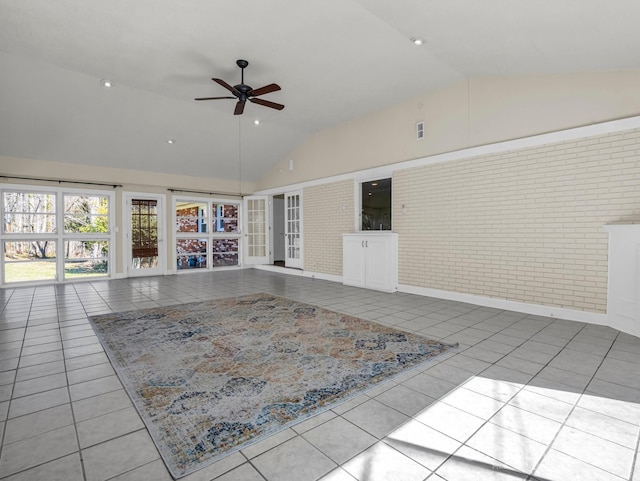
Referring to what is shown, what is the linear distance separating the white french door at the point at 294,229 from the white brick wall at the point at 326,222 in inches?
12.4

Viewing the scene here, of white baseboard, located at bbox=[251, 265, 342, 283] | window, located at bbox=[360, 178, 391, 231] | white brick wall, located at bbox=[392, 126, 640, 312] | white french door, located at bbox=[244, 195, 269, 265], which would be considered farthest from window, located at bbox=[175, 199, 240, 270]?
white brick wall, located at bbox=[392, 126, 640, 312]

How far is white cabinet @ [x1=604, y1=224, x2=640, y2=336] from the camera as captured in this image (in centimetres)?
337

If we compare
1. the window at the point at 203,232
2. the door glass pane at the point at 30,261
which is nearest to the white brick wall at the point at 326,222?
the window at the point at 203,232

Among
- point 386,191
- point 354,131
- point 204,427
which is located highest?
point 354,131

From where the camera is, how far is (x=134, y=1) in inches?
132

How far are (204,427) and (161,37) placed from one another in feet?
14.2

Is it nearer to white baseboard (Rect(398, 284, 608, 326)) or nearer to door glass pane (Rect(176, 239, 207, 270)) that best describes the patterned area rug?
white baseboard (Rect(398, 284, 608, 326))

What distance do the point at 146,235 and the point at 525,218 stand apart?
8335 millimetres

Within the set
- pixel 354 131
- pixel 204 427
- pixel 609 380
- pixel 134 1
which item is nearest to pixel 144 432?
pixel 204 427

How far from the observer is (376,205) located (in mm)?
6609

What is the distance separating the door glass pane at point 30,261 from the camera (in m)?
6.70

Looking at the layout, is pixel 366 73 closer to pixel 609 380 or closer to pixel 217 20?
pixel 217 20

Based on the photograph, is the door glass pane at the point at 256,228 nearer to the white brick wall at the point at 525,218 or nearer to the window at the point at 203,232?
the window at the point at 203,232

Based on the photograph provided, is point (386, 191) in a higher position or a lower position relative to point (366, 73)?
lower
